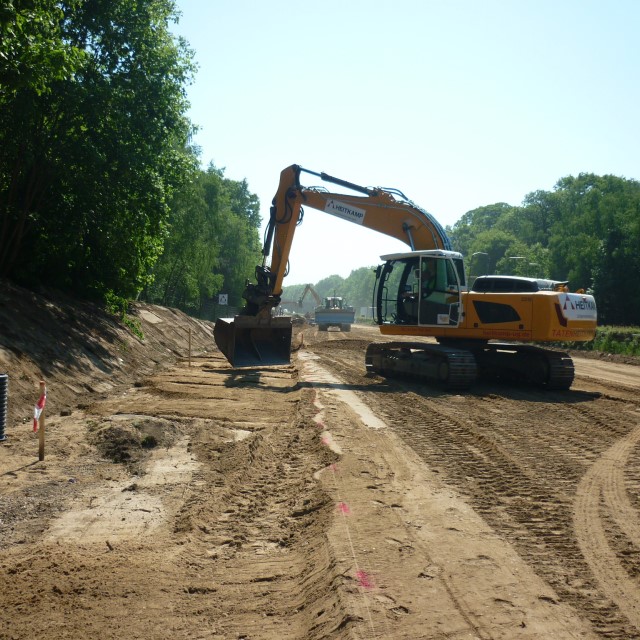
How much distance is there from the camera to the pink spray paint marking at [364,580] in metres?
4.56

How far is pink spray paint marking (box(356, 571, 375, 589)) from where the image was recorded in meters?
4.56

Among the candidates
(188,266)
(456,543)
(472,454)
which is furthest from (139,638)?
(188,266)

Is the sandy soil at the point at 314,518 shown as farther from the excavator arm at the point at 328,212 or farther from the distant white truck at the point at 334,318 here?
the distant white truck at the point at 334,318

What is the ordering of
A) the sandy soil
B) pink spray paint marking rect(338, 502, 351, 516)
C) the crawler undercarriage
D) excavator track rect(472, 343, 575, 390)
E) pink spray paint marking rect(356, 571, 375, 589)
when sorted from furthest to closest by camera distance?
excavator track rect(472, 343, 575, 390) < the crawler undercarriage < pink spray paint marking rect(338, 502, 351, 516) < pink spray paint marking rect(356, 571, 375, 589) < the sandy soil

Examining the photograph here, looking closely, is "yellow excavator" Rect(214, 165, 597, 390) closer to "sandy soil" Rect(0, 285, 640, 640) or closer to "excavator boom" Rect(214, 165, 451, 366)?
"excavator boom" Rect(214, 165, 451, 366)

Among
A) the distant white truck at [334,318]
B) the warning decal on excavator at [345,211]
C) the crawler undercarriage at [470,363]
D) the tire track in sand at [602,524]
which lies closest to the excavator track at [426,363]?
the crawler undercarriage at [470,363]

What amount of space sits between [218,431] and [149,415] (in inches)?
64.5

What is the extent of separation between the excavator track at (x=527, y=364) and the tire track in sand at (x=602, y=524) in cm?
672

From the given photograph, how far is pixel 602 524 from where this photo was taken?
19.2 ft

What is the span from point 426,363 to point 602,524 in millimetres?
10466

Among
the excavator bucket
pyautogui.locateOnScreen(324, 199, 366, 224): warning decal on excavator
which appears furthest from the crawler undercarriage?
pyautogui.locateOnScreen(324, 199, 366, 224): warning decal on excavator

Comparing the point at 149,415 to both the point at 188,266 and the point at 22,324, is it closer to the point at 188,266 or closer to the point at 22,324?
the point at 22,324

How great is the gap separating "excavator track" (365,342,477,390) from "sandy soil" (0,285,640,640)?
76.5 inches

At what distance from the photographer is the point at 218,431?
1024 cm
